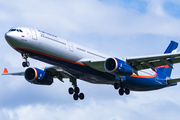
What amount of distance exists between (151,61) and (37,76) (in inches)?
521

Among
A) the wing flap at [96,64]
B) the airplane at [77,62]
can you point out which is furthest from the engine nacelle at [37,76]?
the wing flap at [96,64]

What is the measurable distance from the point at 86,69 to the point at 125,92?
7.10 meters

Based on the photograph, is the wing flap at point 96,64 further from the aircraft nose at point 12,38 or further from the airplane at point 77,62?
the aircraft nose at point 12,38

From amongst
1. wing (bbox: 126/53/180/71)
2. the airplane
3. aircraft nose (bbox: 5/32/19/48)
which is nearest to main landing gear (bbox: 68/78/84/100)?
the airplane

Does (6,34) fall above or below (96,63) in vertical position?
above

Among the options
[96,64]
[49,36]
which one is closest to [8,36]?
[49,36]

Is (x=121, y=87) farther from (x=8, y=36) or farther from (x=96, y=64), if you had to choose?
(x=8, y=36)

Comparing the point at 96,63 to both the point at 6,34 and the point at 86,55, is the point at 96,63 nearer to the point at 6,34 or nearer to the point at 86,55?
the point at 86,55

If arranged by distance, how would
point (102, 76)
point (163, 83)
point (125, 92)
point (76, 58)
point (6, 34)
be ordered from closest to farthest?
point (6, 34) < point (76, 58) < point (102, 76) < point (125, 92) < point (163, 83)

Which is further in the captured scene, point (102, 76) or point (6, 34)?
point (102, 76)

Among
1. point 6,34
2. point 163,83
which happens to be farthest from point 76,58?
point 163,83

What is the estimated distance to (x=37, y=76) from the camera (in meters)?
40.4

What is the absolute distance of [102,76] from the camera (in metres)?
37.8

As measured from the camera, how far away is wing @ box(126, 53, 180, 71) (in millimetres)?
34756
